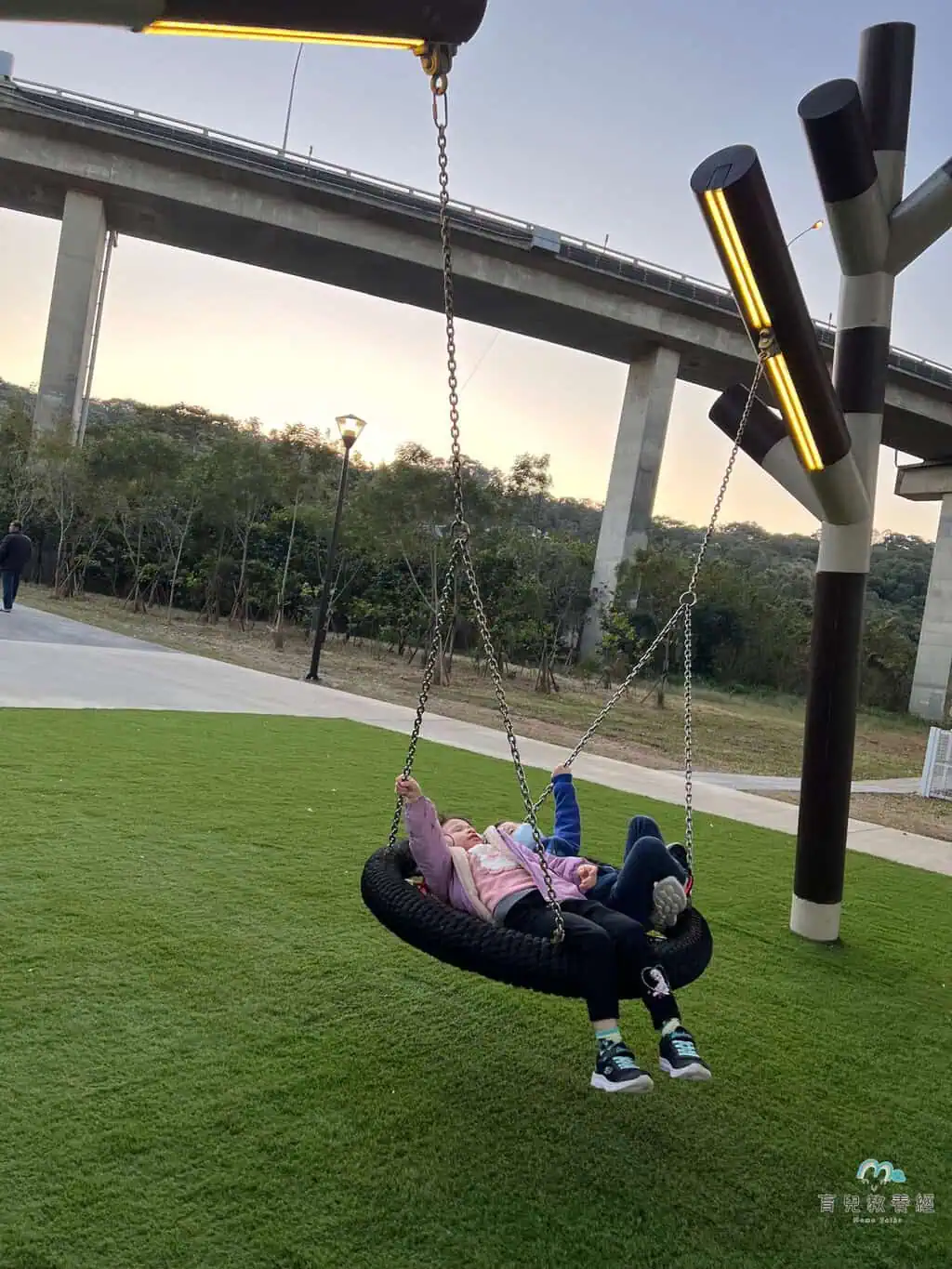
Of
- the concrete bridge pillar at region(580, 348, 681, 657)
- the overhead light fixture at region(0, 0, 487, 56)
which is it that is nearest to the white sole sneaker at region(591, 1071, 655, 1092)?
the overhead light fixture at region(0, 0, 487, 56)

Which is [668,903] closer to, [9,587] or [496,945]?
[496,945]

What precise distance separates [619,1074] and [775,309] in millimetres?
2275

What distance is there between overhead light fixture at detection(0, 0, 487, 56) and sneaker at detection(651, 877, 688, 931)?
1976 mm

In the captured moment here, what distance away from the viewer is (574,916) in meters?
2.22

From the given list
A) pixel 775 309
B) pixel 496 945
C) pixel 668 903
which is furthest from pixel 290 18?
pixel 668 903

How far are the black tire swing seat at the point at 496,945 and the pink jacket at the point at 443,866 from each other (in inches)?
3.9

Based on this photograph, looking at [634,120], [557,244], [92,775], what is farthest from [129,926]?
[557,244]

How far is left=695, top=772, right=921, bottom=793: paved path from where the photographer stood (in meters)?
8.57

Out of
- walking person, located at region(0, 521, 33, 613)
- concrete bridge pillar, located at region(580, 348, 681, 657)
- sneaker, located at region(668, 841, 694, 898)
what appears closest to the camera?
sneaker, located at region(668, 841, 694, 898)

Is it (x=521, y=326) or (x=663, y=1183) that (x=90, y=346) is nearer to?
(x=521, y=326)

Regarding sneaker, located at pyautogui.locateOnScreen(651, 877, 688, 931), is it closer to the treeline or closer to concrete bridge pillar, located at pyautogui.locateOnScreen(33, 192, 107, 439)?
the treeline

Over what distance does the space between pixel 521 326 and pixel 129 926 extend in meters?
23.9

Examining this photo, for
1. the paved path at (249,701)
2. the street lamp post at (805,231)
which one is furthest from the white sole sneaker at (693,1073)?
the paved path at (249,701)

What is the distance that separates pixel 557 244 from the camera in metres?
21.9
